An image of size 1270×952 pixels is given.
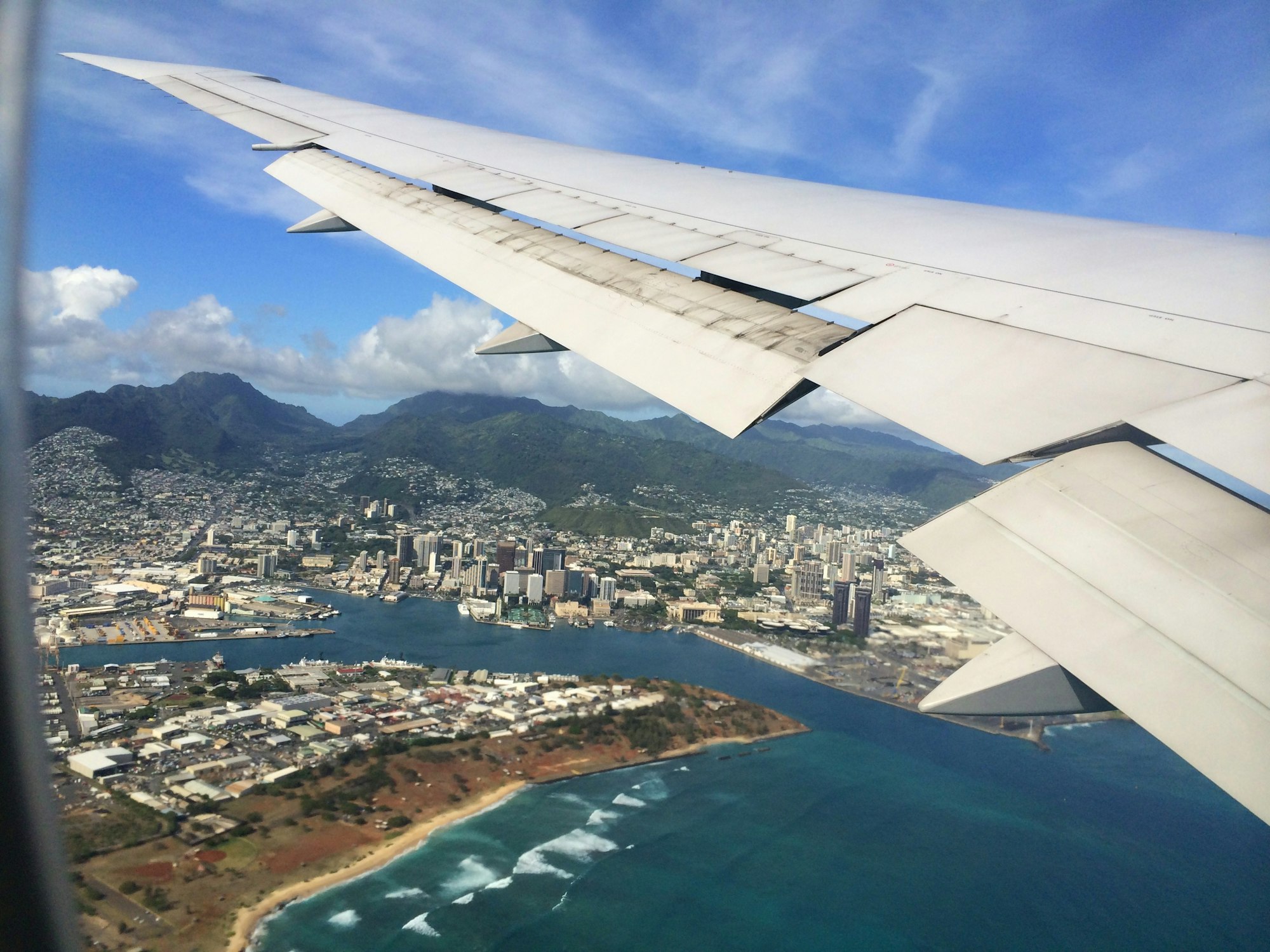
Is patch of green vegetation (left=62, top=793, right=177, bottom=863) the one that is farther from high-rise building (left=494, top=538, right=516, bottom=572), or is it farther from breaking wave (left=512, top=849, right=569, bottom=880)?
high-rise building (left=494, top=538, right=516, bottom=572)

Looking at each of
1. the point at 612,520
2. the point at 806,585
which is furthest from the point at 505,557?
the point at 612,520

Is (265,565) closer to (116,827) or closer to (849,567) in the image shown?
(116,827)

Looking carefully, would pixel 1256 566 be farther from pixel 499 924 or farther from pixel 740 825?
pixel 740 825

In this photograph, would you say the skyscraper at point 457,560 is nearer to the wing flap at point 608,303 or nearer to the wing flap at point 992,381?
the wing flap at point 608,303

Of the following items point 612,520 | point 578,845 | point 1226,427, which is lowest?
point 578,845

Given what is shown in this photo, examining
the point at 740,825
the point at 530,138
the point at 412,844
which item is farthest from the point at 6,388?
the point at 740,825

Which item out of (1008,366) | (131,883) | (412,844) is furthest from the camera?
(412,844)

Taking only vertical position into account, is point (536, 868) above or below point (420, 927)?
below
